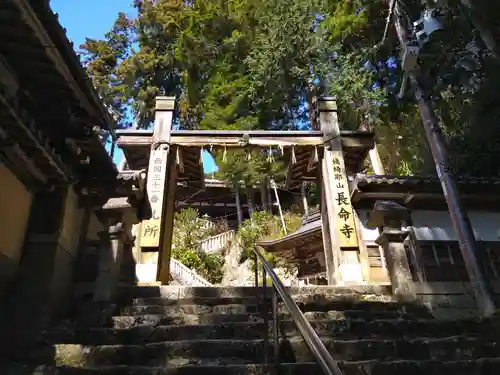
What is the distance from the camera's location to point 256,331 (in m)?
5.05

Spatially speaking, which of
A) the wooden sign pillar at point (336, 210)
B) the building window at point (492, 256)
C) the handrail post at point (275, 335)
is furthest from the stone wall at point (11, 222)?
the building window at point (492, 256)

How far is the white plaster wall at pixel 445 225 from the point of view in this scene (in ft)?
30.3

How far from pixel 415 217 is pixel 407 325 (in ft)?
15.3

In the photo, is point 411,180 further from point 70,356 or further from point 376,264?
point 70,356

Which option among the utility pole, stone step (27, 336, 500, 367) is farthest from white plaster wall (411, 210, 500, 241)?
stone step (27, 336, 500, 367)

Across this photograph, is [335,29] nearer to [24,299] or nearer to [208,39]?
[208,39]

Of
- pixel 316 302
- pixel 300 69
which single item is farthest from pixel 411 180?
pixel 300 69

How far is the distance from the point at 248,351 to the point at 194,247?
16.9m

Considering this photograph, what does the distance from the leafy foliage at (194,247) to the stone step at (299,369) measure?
15513 millimetres

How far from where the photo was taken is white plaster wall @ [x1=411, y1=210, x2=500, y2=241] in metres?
9.23

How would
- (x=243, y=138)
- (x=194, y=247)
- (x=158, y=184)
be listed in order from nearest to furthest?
(x=158, y=184) → (x=243, y=138) → (x=194, y=247)

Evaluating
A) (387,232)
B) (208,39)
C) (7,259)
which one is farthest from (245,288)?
(208,39)

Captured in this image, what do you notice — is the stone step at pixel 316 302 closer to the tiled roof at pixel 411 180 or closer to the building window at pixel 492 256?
the building window at pixel 492 256

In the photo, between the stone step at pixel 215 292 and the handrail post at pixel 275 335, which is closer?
the handrail post at pixel 275 335
